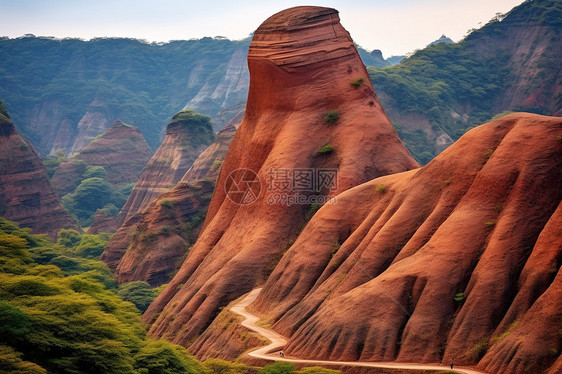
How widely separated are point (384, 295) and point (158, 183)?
267 feet

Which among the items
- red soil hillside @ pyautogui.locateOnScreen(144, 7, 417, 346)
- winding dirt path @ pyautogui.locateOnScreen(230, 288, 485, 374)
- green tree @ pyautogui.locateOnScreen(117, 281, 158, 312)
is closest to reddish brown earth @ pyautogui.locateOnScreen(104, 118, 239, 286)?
green tree @ pyautogui.locateOnScreen(117, 281, 158, 312)

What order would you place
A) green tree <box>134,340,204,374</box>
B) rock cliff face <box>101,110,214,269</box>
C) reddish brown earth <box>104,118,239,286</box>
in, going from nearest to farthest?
green tree <box>134,340,204,374</box>
reddish brown earth <box>104,118,239,286</box>
rock cliff face <box>101,110,214,269</box>

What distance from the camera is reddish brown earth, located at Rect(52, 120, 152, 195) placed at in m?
148

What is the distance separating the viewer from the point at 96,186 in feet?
463

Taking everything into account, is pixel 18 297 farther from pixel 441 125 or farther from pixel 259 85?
pixel 441 125

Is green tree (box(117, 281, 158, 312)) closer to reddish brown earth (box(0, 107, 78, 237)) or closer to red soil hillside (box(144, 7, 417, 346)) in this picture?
red soil hillside (box(144, 7, 417, 346))

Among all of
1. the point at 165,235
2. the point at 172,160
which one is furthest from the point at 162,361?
the point at 172,160

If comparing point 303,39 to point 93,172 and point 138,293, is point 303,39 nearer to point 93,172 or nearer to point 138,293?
point 138,293

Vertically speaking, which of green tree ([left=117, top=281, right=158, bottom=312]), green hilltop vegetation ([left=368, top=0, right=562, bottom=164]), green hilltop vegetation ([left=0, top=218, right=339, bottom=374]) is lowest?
green tree ([left=117, top=281, right=158, bottom=312])

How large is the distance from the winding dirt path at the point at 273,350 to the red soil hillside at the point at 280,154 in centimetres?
187

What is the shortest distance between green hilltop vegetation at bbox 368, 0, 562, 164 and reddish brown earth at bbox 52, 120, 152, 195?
45355 mm

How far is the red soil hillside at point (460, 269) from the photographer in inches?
1324

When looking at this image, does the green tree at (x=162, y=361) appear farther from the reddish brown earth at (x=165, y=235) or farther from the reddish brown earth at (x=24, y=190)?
the reddish brown earth at (x=24, y=190)

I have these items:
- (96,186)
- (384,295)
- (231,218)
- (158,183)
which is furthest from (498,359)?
(96,186)
